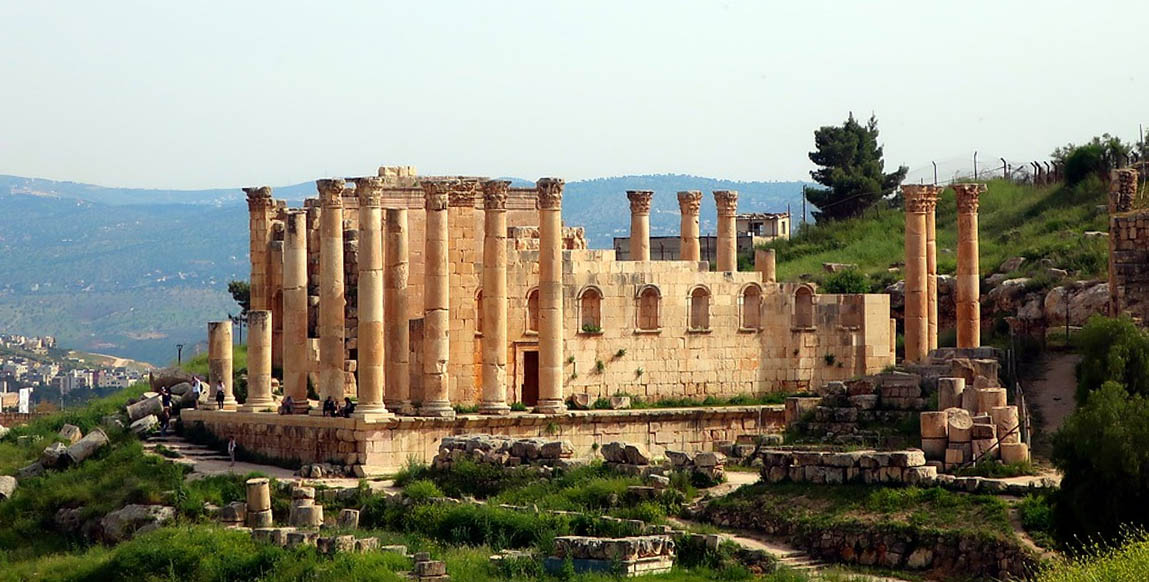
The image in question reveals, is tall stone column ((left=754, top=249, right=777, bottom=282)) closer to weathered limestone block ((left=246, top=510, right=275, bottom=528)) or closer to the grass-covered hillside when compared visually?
the grass-covered hillside

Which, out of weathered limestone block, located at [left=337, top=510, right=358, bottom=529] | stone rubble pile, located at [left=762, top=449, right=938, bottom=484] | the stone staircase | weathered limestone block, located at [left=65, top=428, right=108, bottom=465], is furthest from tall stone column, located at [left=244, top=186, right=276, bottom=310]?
stone rubble pile, located at [left=762, top=449, right=938, bottom=484]

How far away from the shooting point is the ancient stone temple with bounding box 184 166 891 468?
169ft

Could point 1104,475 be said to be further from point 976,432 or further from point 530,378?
point 530,378

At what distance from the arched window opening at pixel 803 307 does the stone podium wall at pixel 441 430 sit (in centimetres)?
318

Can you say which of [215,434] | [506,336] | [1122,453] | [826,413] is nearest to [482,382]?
[506,336]

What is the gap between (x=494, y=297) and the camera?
52.6m

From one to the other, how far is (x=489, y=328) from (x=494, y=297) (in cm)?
69

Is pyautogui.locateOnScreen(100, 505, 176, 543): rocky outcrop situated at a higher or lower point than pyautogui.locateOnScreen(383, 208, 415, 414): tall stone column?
lower

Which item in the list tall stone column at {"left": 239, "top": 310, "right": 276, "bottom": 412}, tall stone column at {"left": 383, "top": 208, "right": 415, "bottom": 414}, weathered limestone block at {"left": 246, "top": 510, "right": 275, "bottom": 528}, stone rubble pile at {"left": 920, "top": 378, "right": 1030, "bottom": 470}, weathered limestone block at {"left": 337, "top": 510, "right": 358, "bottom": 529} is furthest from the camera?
tall stone column at {"left": 239, "top": 310, "right": 276, "bottom": 412}

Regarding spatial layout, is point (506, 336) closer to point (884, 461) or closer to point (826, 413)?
point (826, 413)

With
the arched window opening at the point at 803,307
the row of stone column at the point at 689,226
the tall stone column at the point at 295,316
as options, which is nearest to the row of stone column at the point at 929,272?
the arched window opening at the point at 803,307

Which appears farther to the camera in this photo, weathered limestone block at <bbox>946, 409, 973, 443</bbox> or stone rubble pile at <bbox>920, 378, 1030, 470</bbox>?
weathered limestone block at <bbox>946, 409, 973, 443</bbox>

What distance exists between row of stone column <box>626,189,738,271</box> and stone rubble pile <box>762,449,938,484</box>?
Answer: 19047 millimetres

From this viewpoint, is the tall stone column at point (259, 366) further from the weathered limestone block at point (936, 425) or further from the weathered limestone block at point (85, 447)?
the weathered limestone block at point (936, 425)
